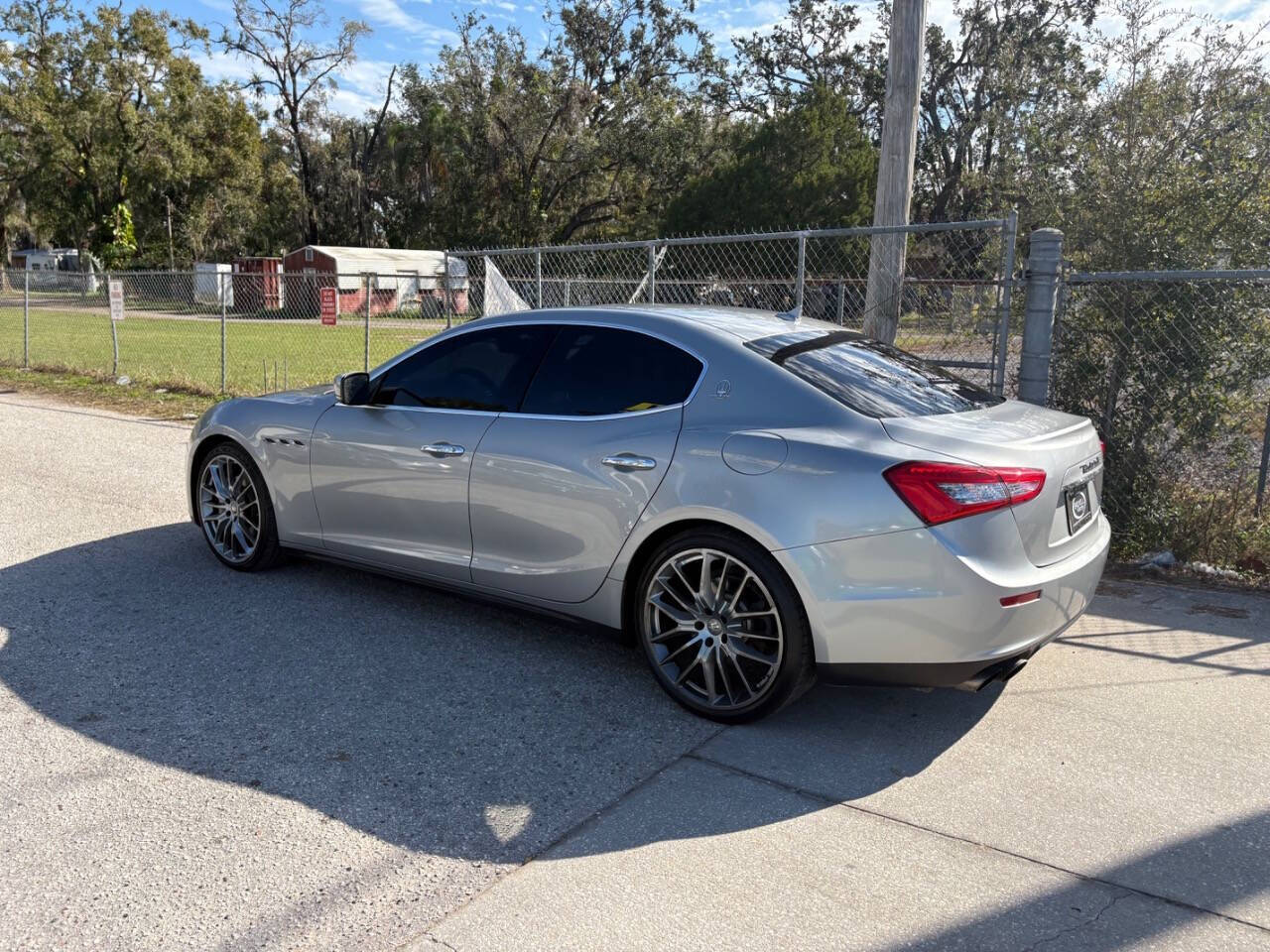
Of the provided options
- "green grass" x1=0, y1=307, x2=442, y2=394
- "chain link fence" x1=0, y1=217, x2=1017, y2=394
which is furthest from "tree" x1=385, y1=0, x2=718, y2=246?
"green grass" x1=0, y1=307, x2=442, y2=394

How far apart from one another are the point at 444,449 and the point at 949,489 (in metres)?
2.30

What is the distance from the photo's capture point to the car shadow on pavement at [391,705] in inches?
131

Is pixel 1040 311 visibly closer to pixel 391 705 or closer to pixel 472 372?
pixel 472 372

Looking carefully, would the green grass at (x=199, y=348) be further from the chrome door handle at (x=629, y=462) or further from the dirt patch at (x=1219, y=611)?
the dirt patch at (x=1219, y=611)

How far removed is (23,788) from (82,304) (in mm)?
31887

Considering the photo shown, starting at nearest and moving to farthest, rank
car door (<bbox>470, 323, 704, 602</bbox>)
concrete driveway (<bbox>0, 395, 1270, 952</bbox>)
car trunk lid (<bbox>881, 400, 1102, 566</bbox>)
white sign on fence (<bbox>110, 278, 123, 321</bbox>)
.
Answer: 1. concrete driveway (<bbox>0, 395, 1270, 952</bbox>)
2. car trunk lid (<bbox>881, 400, 1102, 566</bbox>)
3. car door (<bbox>470, 323, 704, 602</bbox>)
4. white sign on fence (<bbox>110, 278, 123, 321</bbox>)

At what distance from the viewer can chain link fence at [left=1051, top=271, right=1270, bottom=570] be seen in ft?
20.3

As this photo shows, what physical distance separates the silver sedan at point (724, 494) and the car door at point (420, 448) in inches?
0.5

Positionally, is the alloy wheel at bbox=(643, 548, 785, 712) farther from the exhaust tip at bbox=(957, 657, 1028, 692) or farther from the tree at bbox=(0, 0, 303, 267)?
the tree at bbox=(0, 0, 303, 267)

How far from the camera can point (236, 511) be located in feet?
18.8

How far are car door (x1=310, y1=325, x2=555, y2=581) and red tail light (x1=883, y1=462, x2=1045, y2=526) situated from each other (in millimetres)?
1875

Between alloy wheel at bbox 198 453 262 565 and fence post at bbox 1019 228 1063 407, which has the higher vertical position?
fence post at bbox 1019 228 1063 407

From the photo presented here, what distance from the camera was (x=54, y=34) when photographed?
5097 cm

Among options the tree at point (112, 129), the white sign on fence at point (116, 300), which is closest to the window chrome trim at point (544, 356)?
the white sign on fence at point (116, 300)
